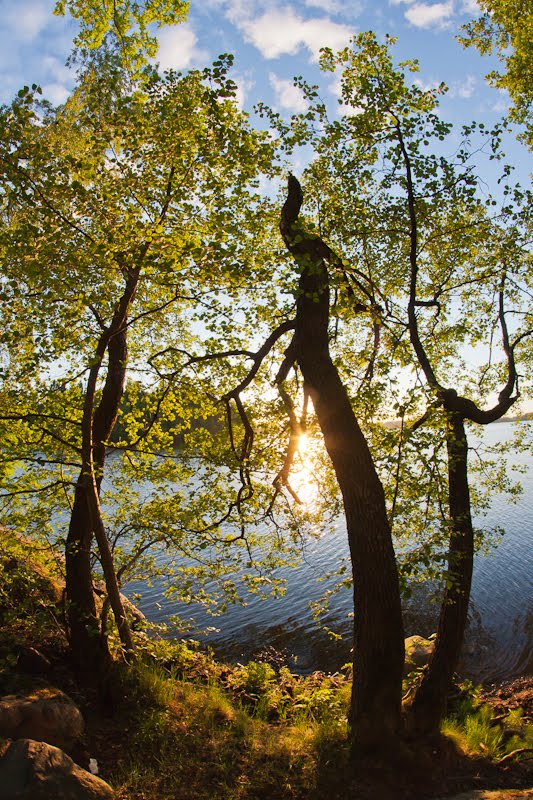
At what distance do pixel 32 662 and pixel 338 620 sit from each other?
9.57 m

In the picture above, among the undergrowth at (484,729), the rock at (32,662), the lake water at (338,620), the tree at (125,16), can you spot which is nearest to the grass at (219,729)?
the undergrowth at (484,729)

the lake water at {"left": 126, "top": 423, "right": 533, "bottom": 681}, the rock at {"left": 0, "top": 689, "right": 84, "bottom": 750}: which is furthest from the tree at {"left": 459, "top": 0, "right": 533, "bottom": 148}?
the rock at {"left": 0, "top": 689, "right": 84, "bottom": 750}

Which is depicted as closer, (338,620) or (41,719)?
(41,719)

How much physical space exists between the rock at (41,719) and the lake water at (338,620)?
5260 millimetres

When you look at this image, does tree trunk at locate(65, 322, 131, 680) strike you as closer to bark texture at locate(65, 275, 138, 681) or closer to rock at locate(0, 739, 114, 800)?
bark texture at locate(65, 275, 138, 681)

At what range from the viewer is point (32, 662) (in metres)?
7.63

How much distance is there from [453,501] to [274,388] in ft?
11.1

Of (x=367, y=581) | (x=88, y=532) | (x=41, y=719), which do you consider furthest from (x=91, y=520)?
(x=367, y=581)

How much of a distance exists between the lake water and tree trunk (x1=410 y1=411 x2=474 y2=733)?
4.66 metres

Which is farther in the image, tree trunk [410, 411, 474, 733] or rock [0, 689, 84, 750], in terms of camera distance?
tree trunk [410, 411, 474, 733]

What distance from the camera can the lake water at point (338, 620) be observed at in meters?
13.2

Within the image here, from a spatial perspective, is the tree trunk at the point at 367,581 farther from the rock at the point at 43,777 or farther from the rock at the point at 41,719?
the rock at the point at 41,719

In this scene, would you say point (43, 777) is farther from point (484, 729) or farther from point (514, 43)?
point (514, 43)

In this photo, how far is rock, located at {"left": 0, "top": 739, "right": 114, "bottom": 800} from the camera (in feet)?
15.6
